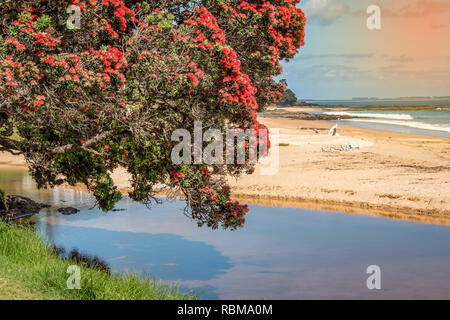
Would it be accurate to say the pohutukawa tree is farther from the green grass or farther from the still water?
the green grass

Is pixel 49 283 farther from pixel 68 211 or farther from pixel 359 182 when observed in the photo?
pixel 359 182

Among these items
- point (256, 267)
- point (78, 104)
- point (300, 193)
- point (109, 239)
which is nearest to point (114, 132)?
point (78, 104)

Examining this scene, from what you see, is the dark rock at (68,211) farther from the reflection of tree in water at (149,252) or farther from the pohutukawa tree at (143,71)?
the pohutukawa tree at (143,71)

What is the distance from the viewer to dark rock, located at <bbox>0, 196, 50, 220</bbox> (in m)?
21.7

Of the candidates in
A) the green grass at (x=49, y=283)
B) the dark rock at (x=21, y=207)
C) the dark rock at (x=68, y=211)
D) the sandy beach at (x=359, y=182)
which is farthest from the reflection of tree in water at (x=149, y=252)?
the sandy beach at (x=359, y=182)

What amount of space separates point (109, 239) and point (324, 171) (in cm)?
1421

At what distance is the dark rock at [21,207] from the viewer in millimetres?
21734

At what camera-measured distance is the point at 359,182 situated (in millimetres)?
26297

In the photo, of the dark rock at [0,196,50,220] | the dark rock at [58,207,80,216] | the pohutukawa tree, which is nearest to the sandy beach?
the dark rock at [58,207,80,216]

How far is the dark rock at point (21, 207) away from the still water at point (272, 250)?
0.51 meters

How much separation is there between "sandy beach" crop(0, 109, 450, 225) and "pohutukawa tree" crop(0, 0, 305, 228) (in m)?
10.4

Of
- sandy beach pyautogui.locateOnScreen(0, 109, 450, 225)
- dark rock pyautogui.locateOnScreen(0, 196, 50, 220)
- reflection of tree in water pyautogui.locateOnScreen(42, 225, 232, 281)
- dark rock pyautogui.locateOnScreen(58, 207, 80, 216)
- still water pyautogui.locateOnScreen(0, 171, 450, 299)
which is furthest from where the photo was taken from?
dark rock pyautogui.locateOnScreen(58, 207, 80, 216)

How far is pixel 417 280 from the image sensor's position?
1455 cm

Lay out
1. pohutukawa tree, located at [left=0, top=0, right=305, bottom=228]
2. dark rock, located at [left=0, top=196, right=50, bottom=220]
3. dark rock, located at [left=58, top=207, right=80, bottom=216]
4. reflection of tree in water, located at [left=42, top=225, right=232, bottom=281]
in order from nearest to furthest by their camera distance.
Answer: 1. pohutukawa tree, located at [left=0, top=0, right=305, bottom=228]
2. reflection of tree in water, located at [left=42, top=225, right=232, bottom=281]
3. dark rock, located at [left=0, top=196, right=50, bottom=220]
4. dark rock, located at [left=58, top=207, right=80, bottom=216]
